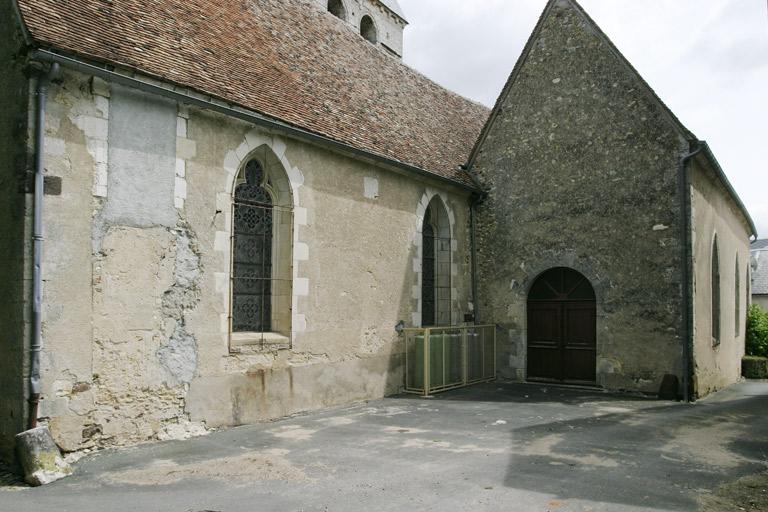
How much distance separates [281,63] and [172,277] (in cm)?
481

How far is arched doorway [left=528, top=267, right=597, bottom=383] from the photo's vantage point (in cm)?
1163

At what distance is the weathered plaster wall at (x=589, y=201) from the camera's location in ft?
35.1

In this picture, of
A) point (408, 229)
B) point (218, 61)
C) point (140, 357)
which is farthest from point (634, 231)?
point (140, 357)

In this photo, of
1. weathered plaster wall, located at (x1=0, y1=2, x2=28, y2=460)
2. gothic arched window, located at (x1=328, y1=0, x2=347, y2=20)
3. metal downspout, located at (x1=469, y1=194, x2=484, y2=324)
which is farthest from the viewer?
gothic arched window, located at (x1=328, y1=0, x2=347, y2=20)

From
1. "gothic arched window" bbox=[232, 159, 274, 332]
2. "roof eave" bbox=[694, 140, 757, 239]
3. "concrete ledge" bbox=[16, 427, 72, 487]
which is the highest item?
"roof eave" bbox=[694, 140, 757, 239]

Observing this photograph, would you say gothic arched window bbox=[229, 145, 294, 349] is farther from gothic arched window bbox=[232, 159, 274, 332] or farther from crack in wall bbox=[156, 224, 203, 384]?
crack in wall bbox=[156, 224, 203, 384]

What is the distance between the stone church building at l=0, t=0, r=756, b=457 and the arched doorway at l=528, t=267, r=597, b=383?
4cm

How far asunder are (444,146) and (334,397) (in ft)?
21.1

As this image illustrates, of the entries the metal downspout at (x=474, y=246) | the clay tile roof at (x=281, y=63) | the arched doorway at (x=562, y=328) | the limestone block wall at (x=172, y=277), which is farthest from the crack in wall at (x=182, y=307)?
the arched doorway at (x=562, y=328)

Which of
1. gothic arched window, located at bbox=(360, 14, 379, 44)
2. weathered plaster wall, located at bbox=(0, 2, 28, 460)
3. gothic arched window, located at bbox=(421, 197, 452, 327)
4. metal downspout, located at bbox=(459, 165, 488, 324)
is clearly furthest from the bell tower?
weathered plaster wall, located at bbox=(0, 2, 28, 460)

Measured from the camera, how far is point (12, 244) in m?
6.39

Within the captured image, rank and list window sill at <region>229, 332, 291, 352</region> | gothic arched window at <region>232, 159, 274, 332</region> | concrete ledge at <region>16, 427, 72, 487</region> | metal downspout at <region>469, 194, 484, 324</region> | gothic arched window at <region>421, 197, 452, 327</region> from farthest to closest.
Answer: metal downspout at <region>469, 194, 484, 324</region>
gothic arched window at <region>421, 197, 452, 327</region>
gothic arched window at <region>232, 159, 274, 332</region>
window sill at <region>229, 332, 291, 352</region>
concrete ledge at <region>16, 427, 72, 487</region>

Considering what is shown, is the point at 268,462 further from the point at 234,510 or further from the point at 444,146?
the point at 444,146

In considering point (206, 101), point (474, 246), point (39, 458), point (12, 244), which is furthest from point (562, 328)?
point (12, 244)
